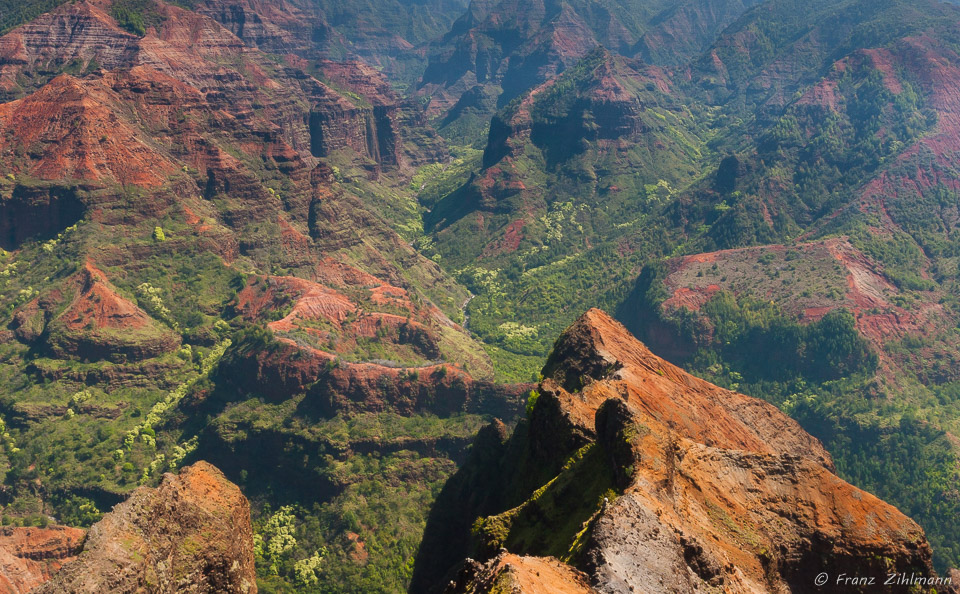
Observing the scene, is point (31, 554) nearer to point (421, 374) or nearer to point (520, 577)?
point (421, 374)

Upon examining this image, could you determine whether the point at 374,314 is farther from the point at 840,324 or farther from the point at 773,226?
the point at 773,226

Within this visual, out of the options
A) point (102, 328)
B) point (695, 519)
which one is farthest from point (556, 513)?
point (102, 328)

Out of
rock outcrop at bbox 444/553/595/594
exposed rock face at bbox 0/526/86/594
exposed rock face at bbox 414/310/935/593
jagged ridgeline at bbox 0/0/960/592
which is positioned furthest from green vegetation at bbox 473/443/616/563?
exposed rock face at bbox 0/526/86/594

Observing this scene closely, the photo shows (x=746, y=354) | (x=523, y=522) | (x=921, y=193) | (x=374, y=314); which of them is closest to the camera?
(x=523, y=522)

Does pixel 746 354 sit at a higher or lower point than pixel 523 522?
lower

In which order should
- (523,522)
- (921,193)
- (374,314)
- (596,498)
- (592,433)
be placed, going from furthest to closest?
(921,193) → (374,314) → (592,433) → (523,522) → (596,498)

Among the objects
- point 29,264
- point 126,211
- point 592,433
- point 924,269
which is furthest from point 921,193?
point 29,264

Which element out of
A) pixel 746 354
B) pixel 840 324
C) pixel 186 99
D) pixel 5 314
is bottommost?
pixel 5 314
